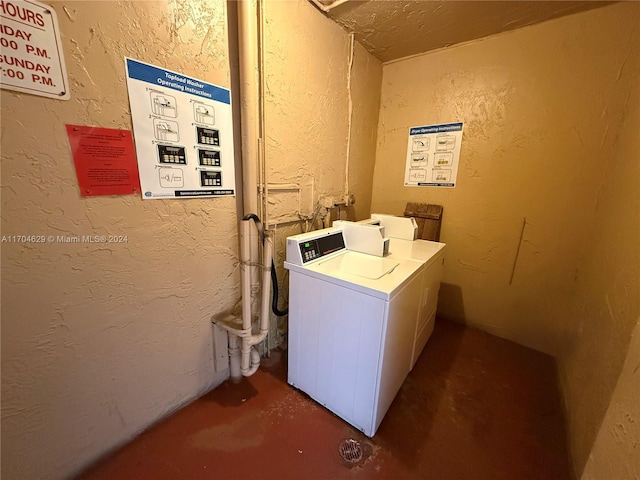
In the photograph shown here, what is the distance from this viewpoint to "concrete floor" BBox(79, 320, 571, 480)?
113 cm

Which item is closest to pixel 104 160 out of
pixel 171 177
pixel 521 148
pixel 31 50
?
pixel 171 177

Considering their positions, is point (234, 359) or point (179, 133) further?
point (234, 359)

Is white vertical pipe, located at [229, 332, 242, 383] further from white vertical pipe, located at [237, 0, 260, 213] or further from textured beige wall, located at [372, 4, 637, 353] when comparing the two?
textured beige wall, located at [372, 4, 637, 353]

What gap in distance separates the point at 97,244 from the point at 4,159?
350 mm

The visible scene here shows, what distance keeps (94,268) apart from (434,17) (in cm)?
240

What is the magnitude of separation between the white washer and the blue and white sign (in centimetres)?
114

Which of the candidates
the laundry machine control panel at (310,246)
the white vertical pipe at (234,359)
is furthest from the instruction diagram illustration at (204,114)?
the white vertical pipe at (234,359)

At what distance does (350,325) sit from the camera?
1.25m

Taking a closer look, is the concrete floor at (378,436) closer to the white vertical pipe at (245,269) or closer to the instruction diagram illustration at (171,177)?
the white vertical pipe at (245,269)

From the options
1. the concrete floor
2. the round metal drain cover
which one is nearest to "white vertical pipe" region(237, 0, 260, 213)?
the concrete floor

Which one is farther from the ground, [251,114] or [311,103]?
[311,103]

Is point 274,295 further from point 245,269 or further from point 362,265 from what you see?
point 362,265

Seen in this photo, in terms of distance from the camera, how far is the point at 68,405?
3.27 feet

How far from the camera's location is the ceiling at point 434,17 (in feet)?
5.09
